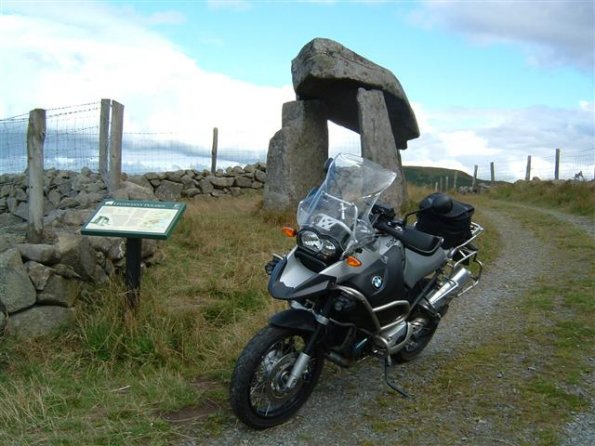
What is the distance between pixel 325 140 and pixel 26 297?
21.9 ft

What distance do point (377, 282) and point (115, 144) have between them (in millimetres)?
4472

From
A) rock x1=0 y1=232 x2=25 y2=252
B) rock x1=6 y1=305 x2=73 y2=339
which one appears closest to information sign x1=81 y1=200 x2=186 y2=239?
rock x1=6 y1=305 x2=73 y2=339

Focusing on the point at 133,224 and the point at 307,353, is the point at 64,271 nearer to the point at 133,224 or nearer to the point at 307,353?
the point at 133,224

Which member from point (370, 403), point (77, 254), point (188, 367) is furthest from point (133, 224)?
point (370, 403)

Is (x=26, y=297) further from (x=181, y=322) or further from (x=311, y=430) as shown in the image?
(x=311, y=430)

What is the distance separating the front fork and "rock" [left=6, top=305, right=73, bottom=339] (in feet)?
7.13

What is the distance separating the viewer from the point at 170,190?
1374 cm

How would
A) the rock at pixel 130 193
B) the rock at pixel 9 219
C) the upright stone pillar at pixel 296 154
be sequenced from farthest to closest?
the upright stone pillar at pixel 296 154
the rock at pixel 9 219
the rock at pixel 130 193

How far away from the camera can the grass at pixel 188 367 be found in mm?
3361

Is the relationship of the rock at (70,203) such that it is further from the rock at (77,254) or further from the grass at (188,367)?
the rock at (77,254)

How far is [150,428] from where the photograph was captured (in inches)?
129

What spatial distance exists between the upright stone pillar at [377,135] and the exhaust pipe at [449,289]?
4.98 metres

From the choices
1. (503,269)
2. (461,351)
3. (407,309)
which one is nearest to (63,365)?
(407,309)

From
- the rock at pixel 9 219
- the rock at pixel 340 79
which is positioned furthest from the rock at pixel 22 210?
the rock at pixel 340 79
